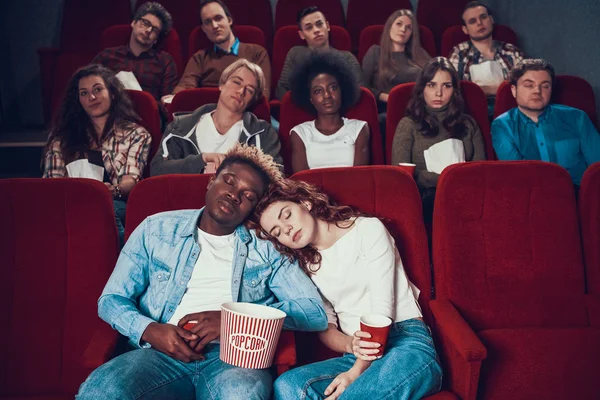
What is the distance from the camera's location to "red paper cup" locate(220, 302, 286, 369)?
3.31ft

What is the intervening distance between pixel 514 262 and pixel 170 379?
31.4 inches

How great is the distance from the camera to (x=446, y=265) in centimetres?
134

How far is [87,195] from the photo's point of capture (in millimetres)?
1319

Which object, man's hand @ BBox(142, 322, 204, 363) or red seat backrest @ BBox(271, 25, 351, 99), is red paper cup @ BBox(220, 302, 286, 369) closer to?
man's hand @ BBox(142, 322, 204, 363)

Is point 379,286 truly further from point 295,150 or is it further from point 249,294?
point 295,150

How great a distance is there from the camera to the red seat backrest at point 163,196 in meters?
1.37

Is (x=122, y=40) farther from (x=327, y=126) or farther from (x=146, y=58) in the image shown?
(x=327, y=126)

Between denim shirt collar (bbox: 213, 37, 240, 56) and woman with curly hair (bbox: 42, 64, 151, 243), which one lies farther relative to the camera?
denim shirt collar (bbox: 213, 37, 240, 56)

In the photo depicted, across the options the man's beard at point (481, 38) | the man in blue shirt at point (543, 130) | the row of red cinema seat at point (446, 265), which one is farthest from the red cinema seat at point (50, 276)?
the man's beard at point (481, 38)

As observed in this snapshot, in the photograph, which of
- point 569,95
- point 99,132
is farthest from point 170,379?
point 569,95

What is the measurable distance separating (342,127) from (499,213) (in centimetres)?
85

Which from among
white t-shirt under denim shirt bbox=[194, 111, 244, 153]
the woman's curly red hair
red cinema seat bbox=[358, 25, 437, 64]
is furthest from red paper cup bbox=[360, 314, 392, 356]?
red cinema seat bbox=[358, 25, 437, 64]

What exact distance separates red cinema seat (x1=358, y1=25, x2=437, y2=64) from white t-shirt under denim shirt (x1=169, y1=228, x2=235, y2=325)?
188 centimetres

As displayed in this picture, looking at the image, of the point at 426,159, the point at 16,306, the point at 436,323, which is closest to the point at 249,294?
the point at 436,323
